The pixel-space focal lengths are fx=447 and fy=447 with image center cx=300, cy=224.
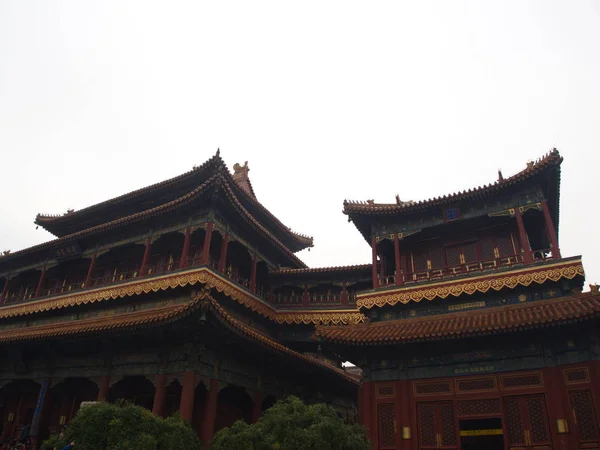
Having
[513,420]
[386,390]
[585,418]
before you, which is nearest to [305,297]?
[386,390]

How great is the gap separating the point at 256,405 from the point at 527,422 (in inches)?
416

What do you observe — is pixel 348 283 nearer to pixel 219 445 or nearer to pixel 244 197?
pixel 244 197

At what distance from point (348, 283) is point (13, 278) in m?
20.3

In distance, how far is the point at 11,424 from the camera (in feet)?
69.6

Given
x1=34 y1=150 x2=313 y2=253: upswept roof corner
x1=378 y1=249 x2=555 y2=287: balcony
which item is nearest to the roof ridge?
x1=34 y1=150 x2=313 y2=253: upswept roof corner

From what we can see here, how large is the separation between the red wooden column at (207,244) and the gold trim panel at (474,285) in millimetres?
6626

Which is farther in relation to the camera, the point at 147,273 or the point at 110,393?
the point at 147,273

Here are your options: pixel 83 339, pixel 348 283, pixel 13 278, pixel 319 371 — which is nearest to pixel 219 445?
pixel 83 339

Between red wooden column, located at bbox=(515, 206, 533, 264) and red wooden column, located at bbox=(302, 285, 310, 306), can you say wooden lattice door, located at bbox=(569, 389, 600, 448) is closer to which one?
red wooden column, located at bbox=(515, 206, 533, 264)

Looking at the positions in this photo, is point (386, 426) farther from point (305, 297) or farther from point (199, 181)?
point (199, 181)

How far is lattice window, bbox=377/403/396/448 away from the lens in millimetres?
14492

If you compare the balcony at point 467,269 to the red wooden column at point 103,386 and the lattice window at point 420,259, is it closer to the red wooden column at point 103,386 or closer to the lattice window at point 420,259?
the lattice window at point 420,259

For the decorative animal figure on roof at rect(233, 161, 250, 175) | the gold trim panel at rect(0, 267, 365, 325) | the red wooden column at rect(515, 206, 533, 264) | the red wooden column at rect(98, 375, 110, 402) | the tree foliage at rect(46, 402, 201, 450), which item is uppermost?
the decorative animal figure on roof at rect(233, 161, 250, 175)

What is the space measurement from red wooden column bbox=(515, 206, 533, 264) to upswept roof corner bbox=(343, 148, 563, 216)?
115 centimetres
